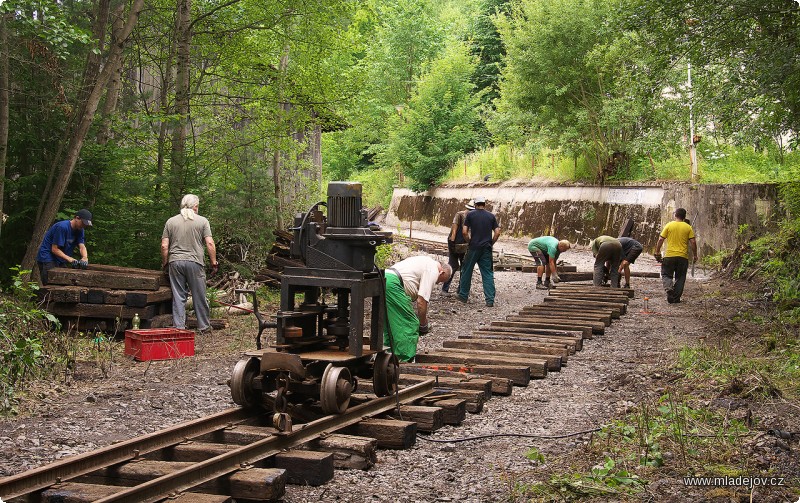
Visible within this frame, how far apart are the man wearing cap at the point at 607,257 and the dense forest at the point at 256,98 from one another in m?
3.02

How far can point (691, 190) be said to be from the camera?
24.3 m

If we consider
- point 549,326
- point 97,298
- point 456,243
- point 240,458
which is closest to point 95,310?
point 97,298

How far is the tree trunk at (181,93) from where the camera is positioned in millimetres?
15664

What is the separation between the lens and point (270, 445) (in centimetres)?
551

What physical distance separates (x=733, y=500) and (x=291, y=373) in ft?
11.0

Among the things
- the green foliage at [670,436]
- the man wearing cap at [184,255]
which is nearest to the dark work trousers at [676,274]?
the man wearing cap at [184,255]

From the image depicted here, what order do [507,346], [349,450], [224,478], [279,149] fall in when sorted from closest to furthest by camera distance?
1. [224,478]
2. [349,450]
3. [507,346]
4. [279,149]

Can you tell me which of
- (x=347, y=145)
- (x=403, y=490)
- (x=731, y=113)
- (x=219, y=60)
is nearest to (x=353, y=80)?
(x=219, y=60)

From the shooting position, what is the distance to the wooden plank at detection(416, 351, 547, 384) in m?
9.19

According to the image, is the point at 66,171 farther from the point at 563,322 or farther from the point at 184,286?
the point at 563,322

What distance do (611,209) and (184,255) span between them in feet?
64.5

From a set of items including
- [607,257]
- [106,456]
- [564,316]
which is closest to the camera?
[106,456]

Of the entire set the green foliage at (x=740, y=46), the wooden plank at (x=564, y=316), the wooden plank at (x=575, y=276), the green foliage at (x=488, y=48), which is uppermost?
the green foliage at (x=488, y=48)

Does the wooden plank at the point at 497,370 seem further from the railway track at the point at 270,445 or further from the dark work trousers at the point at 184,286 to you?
the dark work trousers at the point at 184,286
